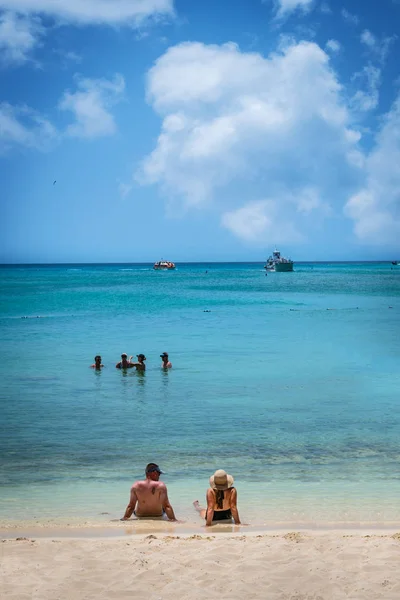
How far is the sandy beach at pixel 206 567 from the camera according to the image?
22.7 feet

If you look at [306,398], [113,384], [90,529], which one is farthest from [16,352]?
[90,529]

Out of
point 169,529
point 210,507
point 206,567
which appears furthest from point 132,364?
point 206,567

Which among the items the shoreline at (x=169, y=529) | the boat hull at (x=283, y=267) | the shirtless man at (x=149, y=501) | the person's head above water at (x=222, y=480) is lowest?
the shoreline at (x=169, y=529)

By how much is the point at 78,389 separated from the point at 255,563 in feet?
43.4

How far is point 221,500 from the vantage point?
9.46 meters

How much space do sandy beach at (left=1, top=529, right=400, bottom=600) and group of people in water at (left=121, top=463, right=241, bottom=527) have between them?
80cm

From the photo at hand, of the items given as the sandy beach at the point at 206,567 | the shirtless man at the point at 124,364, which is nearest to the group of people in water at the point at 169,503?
the sandy beach at the point at 206,567

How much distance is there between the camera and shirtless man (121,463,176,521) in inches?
380

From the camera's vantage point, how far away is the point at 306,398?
1862 centimetres

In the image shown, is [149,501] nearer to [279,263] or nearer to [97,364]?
[97,364]

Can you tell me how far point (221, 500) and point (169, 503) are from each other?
3.36ft

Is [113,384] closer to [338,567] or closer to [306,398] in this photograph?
[306,398]

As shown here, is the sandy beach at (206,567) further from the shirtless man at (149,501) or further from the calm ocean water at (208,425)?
the calm ocean water at (208,425)

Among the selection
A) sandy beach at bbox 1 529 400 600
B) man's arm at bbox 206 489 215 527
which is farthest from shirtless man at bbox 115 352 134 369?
sandy beach at bbox 1 529 400 600
